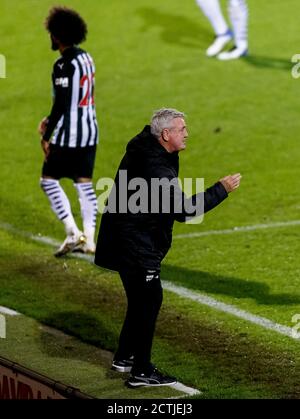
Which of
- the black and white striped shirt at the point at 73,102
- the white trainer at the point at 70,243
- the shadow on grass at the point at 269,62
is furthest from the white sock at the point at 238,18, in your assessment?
the white trainer at the point at 70,243

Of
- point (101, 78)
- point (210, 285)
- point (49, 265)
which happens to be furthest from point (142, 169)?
point (101, 78)

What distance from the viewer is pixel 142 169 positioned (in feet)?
31.3

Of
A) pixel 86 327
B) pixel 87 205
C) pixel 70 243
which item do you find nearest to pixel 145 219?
pixel 86 327

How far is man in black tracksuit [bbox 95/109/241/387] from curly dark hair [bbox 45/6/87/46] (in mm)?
4161

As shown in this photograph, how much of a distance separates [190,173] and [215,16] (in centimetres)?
559

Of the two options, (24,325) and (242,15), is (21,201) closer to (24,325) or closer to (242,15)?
(24,325)

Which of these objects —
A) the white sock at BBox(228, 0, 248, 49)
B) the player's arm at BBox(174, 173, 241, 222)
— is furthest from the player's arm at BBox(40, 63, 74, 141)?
the white sock at BBox(228, 0, 248, 49)

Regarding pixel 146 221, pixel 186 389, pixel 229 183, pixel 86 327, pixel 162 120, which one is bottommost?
pixel 186 389

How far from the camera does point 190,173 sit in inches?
667

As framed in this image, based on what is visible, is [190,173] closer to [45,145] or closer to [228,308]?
[45,145]

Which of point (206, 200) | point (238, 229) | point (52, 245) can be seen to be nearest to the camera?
point (206, 200)

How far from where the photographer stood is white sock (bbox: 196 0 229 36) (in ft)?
71.2

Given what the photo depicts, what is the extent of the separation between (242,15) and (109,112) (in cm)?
309

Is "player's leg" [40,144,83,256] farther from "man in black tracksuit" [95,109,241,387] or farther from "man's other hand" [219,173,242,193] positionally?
"man's other hand" [219,173,242,193]
